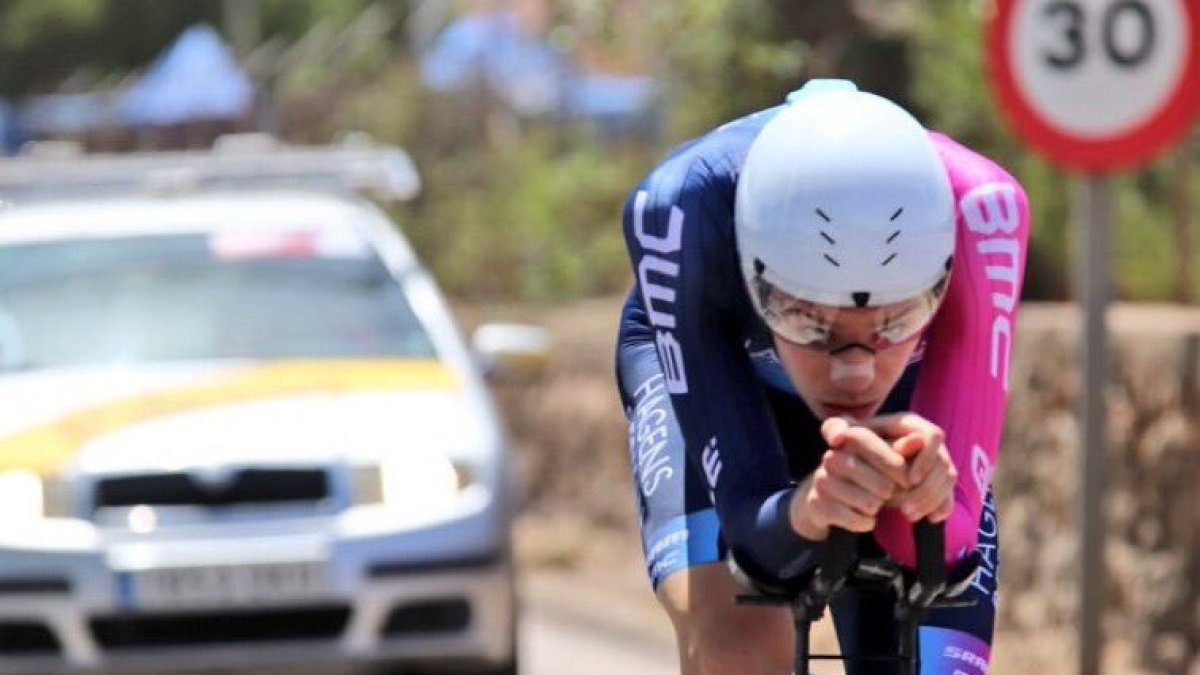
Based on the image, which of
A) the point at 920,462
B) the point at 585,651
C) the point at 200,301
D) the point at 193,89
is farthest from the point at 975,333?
the point at 193,89

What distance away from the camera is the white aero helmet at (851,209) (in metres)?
3.19

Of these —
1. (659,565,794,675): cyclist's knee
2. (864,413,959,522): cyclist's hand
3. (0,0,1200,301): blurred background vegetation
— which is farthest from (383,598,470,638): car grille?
(864,413,959,522): cyclist's hand

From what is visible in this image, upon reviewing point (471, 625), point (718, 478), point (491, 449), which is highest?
point (718, 478)

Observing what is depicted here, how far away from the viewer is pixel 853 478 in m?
3.11

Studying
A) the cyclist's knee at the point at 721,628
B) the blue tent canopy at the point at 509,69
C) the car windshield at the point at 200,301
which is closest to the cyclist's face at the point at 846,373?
the cyclist's knee at the point at 721,628

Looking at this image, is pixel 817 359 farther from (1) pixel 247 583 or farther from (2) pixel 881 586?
(1) pixel 247 583

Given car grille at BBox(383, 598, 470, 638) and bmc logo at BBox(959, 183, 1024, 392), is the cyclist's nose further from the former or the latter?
car grille at BBox(383, 598, 470, 638)

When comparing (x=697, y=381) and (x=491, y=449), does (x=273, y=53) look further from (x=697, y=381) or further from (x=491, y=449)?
(x=697, y=381)

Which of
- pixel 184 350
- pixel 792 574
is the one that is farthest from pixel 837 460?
pixel 184 350

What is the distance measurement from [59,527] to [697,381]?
4524 mm

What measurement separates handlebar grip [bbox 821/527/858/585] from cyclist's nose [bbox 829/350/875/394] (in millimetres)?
213

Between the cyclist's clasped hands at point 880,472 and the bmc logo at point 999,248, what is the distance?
Answer: 0.47 m

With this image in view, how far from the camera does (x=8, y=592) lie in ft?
25.0

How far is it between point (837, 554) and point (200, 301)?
5843mm
